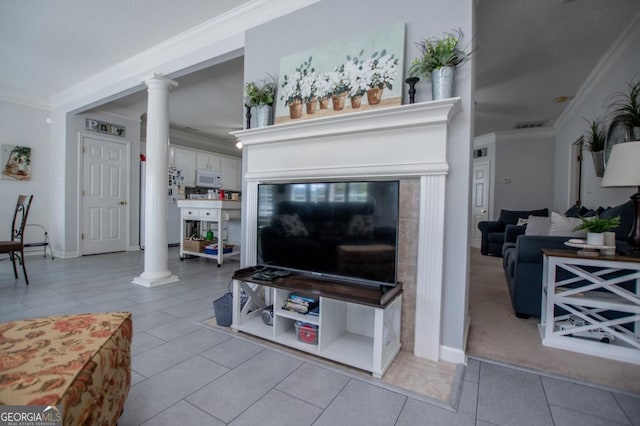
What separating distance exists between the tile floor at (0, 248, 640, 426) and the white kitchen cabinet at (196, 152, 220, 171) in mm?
4935

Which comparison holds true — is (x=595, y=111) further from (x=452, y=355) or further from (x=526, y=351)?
(x=452, y=355)

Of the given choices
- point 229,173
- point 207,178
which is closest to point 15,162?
point 207,178

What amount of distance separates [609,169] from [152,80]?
14.2 ft

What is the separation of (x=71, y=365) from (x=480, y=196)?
7.62 m

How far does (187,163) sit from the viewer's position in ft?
21.5

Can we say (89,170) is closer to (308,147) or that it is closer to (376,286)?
(308,147)

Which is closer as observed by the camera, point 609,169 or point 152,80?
point 609,169

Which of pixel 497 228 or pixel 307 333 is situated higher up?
pixel 497 228

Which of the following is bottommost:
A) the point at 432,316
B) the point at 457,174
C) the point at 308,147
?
the point at 432,316

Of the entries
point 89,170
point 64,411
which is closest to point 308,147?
point 64,411

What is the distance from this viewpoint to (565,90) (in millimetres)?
4195

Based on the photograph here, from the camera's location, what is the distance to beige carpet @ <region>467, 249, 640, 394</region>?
164cm

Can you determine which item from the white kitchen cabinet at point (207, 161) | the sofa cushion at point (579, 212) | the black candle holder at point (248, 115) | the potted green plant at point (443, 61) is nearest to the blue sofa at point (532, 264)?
the sofa cushion at point (579, 212)

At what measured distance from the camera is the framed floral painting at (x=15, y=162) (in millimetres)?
4480
